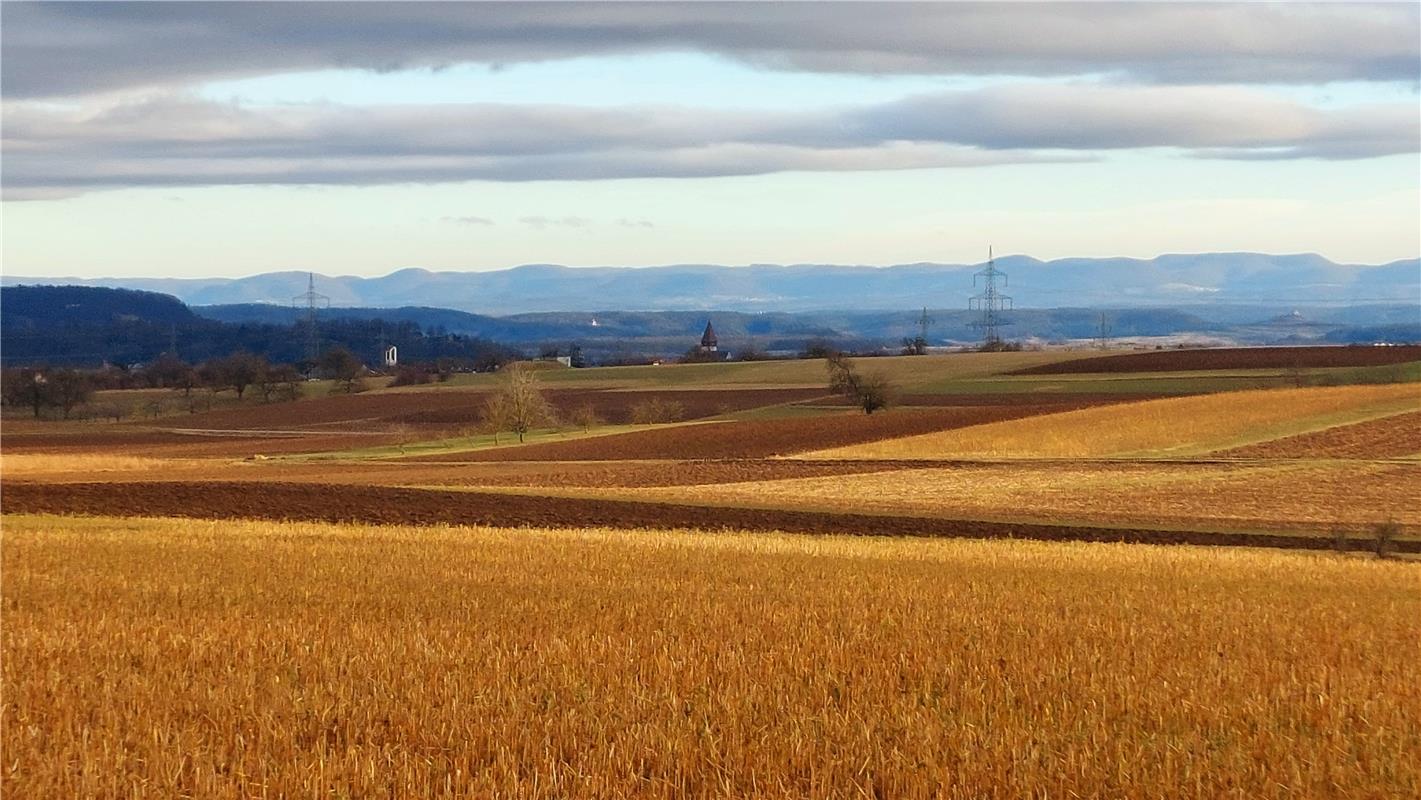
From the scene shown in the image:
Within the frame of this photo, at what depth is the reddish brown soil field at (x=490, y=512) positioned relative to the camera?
3609cm

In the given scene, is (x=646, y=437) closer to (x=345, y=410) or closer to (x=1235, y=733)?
(x=345, y=410)

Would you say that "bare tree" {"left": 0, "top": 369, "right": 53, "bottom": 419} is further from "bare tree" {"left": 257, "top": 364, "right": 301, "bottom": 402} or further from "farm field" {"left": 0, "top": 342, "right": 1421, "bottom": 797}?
"farm field" {"left": 0, "top": 342, "right": 1421, "bottom": 797}

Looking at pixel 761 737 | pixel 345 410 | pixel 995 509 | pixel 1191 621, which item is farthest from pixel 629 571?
pixel 345 410

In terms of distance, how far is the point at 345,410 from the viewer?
113 meters

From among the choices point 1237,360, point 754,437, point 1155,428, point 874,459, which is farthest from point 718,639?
point 1237,360

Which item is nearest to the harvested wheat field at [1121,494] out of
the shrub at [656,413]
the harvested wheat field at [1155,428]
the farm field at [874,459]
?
the farm field at [874,459]

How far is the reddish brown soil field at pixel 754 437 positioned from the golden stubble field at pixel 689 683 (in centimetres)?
4296

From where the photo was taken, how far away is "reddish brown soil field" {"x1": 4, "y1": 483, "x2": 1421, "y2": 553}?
36.1 meters

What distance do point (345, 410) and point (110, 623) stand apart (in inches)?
3913

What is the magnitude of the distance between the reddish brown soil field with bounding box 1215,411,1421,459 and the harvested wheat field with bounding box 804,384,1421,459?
5.16ft

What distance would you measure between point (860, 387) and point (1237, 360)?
32.7m

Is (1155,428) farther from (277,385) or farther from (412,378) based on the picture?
(277,385)

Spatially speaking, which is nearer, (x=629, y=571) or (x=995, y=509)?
(x=629, y=571)

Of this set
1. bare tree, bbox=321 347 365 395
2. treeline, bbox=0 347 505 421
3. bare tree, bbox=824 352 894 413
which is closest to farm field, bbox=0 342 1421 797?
bare tree, bbox=824 352 894 413
